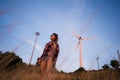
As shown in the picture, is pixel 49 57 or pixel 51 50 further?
pixel 51 50

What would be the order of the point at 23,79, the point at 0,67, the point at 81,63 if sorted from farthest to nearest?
the point at 81,63 < the point at 0,67 < the point at 23,79

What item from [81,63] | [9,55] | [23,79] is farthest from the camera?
[81,63]

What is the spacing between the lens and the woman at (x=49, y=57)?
4602 millimetres

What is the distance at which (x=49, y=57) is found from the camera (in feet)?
15.5

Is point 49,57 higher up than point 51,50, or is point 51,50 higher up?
point 51,50

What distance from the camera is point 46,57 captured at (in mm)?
4758

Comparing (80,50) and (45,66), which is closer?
(45,66)

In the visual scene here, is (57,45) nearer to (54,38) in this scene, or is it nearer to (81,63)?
(54,38)

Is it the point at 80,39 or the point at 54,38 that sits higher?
the point at 80,39

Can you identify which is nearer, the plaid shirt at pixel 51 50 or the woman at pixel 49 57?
the woman at pixel 49 57

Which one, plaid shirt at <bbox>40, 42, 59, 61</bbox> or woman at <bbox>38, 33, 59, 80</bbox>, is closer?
woman at <bbox>38, 33, 59, 80</bbox>

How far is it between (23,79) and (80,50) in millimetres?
21619

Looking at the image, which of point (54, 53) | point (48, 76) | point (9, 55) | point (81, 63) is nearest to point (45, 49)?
point (54, 53)

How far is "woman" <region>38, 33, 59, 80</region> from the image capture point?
4.60 m
